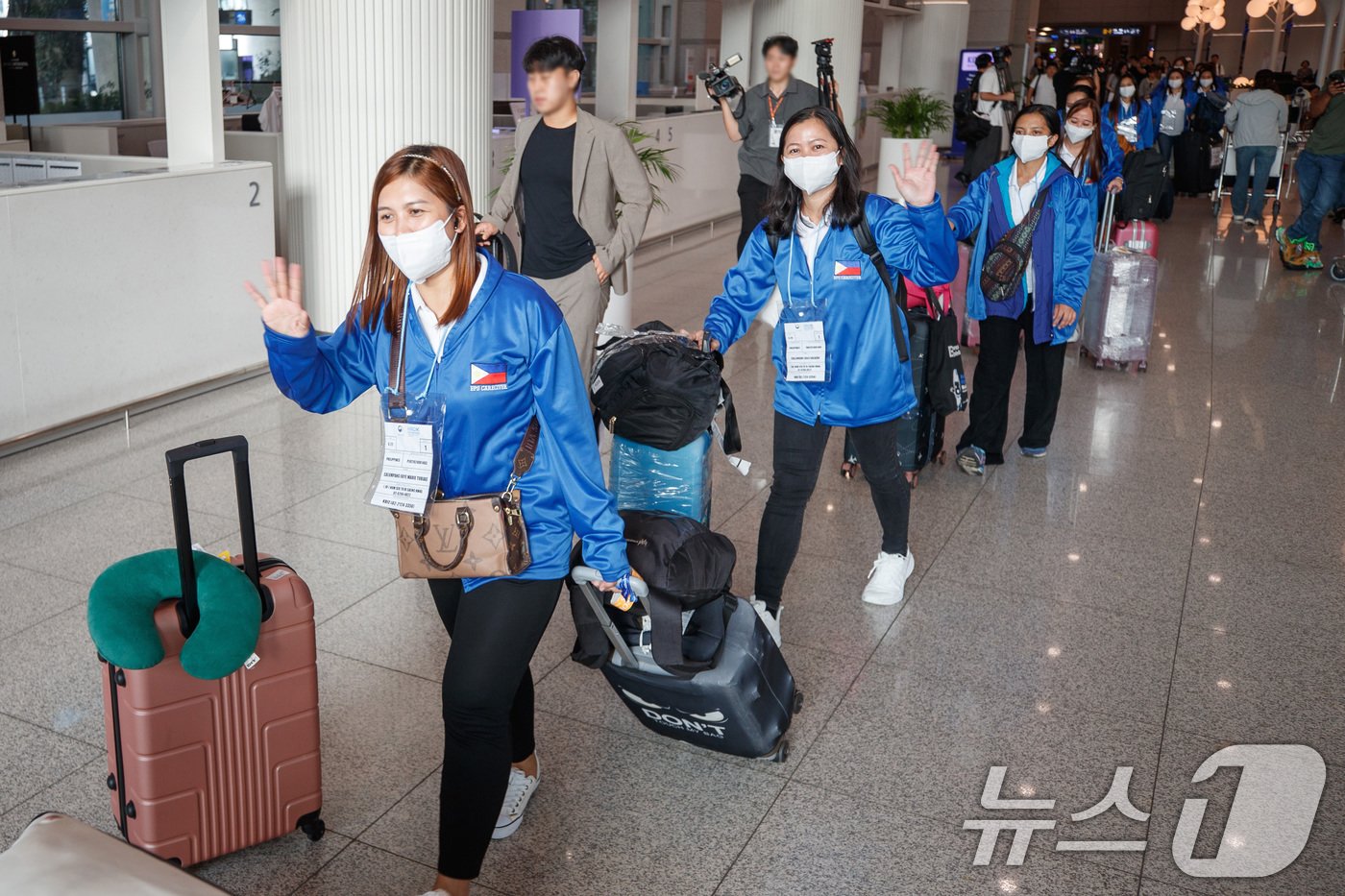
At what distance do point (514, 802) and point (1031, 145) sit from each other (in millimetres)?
3554

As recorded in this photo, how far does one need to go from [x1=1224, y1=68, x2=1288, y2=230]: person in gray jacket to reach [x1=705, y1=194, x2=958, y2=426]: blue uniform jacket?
38.7 ft

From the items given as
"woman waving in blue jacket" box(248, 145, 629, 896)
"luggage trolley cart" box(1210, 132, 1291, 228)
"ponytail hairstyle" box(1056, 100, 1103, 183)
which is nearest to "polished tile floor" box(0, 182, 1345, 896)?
"woman waving in blue jacket" box(248, 145, 629, 896)

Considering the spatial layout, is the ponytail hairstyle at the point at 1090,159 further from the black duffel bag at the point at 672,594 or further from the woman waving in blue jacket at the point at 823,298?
the black duffel bag at the point at 672,594

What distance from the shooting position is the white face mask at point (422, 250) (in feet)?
7.31

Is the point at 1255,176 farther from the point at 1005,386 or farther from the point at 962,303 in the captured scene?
the point at 1005,386

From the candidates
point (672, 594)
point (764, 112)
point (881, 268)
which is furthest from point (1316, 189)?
point (672, 594)

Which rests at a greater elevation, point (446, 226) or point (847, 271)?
point (446, 226)

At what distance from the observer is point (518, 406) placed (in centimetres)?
229

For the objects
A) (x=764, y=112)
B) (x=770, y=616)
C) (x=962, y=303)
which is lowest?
(x=770, y=616)

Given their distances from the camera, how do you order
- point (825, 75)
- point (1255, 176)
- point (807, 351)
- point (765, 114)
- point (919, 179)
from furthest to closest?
point (1255, 176)
point (765, 114)
point (825, 75)
point (807, 351)
point (919, 179)

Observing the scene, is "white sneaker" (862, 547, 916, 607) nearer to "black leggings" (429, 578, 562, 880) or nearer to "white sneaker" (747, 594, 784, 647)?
"white sneaker" (747, 594, 784, 647)

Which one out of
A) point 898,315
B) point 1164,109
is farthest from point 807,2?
point 898,315

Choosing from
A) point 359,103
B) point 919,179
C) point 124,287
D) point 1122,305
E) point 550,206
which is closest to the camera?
point 919,179

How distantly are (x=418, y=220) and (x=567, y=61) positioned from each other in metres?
2.76
